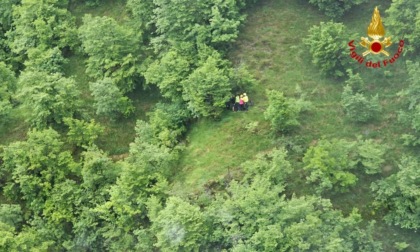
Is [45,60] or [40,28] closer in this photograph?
[45,60]

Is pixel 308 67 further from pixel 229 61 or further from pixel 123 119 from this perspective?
pixel 123 119

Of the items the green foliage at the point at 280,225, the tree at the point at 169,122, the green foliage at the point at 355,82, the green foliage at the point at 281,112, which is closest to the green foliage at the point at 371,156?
the green foliage at the point at 280,225

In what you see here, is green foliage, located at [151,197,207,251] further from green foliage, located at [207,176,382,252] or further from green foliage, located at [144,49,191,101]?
green foliage, located at [144,49,191,101]

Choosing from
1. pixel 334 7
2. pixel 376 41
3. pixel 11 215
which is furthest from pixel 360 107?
pixel 11 215

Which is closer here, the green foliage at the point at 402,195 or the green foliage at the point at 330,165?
the green foliage at the point at 402,195

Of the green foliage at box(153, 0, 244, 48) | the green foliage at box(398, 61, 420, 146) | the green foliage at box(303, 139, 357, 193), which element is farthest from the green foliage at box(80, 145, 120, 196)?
the green foliage at box(398, 61, 420, 146)

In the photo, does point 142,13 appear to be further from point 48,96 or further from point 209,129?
point 209,129

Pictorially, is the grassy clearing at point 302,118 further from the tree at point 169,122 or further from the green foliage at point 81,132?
the green foliage at point 81,132
